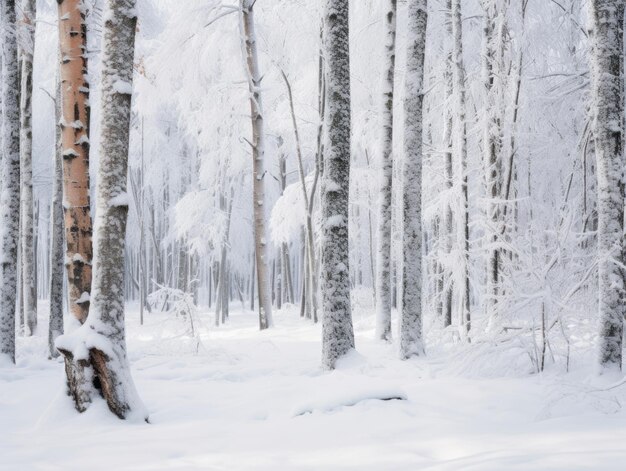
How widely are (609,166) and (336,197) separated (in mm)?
2991

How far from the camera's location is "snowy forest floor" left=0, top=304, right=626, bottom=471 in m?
2.89

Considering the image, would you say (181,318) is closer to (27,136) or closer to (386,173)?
(386,173)

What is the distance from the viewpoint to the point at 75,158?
15.5 feet

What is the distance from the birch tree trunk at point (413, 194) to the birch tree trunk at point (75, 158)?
4364mm

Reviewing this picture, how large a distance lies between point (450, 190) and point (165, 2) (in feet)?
42.0

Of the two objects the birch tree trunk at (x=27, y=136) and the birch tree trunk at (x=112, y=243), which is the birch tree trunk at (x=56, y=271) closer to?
the birch tree trunk at (x=27, y=136)

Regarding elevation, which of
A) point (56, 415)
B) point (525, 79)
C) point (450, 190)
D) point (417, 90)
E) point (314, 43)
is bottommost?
point (56, 415)

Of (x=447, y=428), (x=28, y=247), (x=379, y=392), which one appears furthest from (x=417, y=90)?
(x=28, y=247)

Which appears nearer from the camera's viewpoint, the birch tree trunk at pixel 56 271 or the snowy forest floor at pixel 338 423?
the snowy forest floor at pixel 338 423

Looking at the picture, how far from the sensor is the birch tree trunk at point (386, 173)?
9.66 m

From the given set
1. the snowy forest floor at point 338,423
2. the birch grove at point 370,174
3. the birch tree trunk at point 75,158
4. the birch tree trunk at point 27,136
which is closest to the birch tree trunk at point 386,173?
the birch grove at point 370,174

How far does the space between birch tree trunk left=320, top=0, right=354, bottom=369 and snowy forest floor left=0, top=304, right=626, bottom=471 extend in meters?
0.40

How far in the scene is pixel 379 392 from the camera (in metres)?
4.33

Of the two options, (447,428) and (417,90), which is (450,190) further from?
(447,428)
